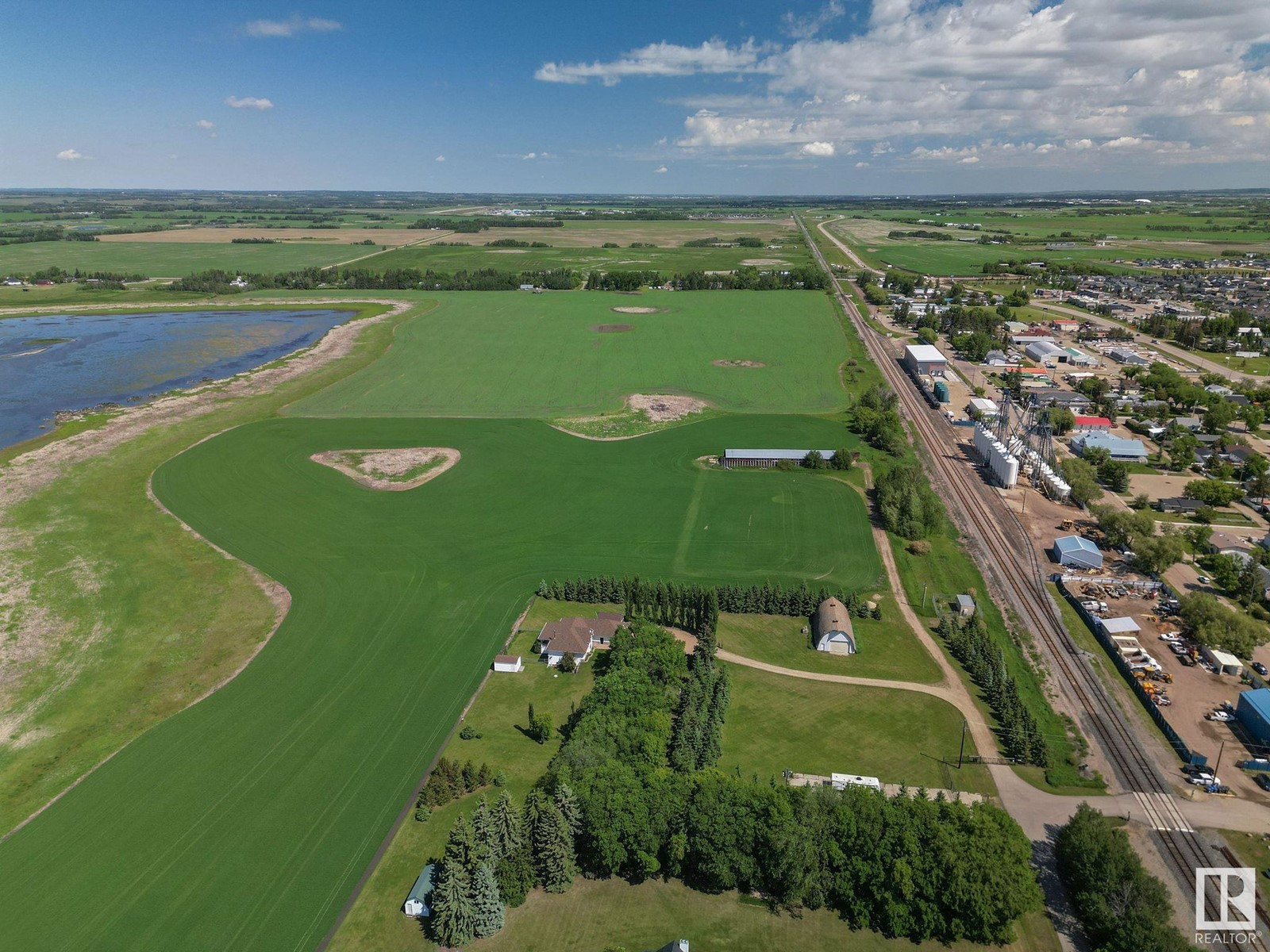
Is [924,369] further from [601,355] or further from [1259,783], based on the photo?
[1259,783]

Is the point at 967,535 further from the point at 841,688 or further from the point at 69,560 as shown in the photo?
the point at 69,560

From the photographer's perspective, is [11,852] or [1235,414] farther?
[1235,414]

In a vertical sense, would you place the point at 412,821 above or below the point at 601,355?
below

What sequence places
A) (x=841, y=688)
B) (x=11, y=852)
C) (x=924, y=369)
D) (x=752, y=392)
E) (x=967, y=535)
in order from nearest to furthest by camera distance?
(x=11, y=852), (x=841, y=688), (x=967, y=535), (x=752, y=392), (x=924, y=369)

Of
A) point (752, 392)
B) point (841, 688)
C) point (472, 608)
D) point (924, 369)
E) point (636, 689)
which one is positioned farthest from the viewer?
point (924, 369)

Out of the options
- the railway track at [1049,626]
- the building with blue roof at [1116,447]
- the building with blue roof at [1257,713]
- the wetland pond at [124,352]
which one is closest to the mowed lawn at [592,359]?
the railway track at [1049,626]

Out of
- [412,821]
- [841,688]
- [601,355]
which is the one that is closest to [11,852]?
[412,821]

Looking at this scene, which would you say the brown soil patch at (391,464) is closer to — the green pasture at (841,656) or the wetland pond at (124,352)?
the green pasture at (841,656)
